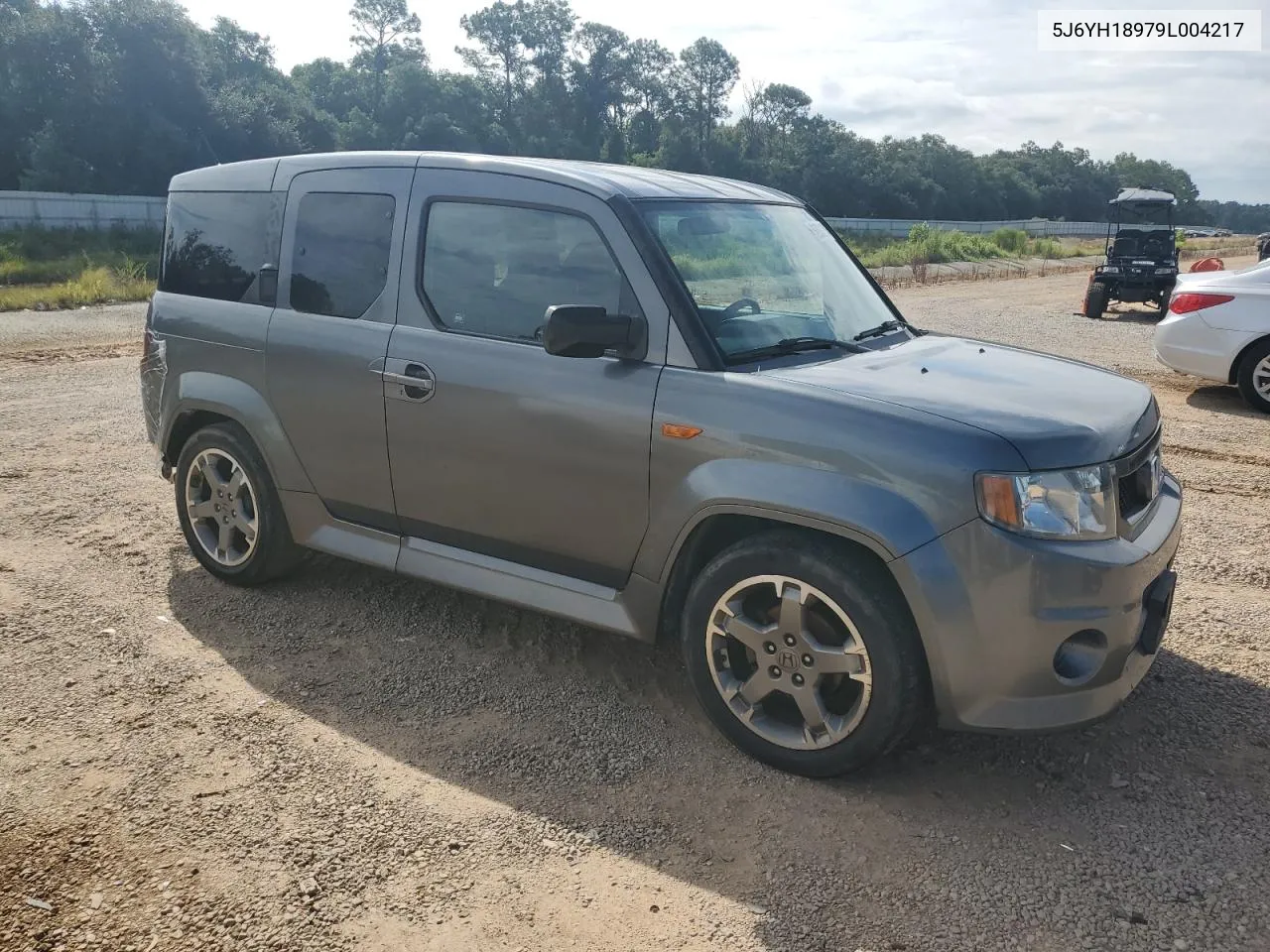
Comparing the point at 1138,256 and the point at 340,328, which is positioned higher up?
the point at 1138,256

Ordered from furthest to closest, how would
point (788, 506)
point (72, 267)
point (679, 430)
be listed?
point (72, 267)
point (679, 430)
point (788, 506)

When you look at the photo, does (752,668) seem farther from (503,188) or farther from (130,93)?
(130,93)

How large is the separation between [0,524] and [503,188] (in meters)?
3.90

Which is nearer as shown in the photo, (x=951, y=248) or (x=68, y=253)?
(x=68, y=253)

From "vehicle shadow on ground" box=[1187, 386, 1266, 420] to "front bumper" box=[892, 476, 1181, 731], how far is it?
7.42 metres

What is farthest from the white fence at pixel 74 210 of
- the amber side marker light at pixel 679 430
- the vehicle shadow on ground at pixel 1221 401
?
the amber side marker light at pixel 679 430

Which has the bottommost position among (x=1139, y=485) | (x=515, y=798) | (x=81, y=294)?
(x=515, y=798)

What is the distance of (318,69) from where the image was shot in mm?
92312

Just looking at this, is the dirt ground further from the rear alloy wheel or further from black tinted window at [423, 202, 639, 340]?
the rear alloy wheel

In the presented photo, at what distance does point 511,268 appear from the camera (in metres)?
3.98

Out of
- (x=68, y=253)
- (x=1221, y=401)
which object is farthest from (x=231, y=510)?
(x=68, y=253)

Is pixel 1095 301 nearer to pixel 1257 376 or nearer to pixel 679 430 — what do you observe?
pixel 1257 376

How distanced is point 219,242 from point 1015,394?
3.67 meters

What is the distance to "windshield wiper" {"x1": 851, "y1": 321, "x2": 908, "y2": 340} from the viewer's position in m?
4.17
